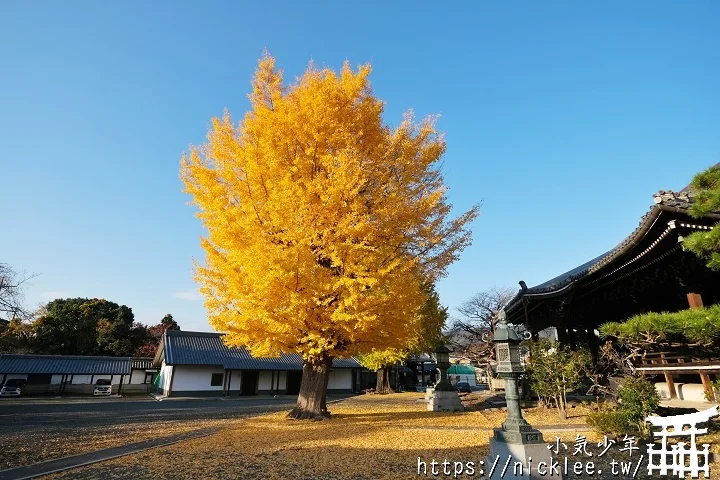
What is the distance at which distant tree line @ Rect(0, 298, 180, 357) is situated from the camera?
3538 centimetres

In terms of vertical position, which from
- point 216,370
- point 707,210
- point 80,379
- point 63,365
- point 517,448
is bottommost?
point 80,379

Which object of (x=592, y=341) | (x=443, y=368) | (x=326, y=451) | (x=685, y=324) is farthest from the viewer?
(x=443, y=368)

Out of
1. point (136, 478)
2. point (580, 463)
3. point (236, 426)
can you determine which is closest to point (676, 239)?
point (580, 463)

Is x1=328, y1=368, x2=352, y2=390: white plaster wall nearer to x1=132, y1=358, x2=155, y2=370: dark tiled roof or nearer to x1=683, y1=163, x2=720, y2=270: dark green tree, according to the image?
x1=132, y1=358, x2=155, y2=370: dark tiled roof

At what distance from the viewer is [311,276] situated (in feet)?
29.3

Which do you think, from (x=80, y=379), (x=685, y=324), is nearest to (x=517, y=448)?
(x=685, y=324)

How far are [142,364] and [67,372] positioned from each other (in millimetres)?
6350

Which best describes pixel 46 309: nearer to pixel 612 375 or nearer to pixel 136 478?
pixel 136 478

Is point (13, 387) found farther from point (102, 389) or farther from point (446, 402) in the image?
point (446, 402)

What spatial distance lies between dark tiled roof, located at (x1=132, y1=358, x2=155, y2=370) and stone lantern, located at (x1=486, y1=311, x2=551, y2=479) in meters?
37.1

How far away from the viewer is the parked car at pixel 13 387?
87.8 ft

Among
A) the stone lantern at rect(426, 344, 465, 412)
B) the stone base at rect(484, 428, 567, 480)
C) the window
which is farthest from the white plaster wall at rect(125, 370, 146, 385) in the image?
the stone base at rect(484, 428, 567, 480)

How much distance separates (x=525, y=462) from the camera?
5180 mm

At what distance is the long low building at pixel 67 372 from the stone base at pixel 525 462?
33.9 metres
